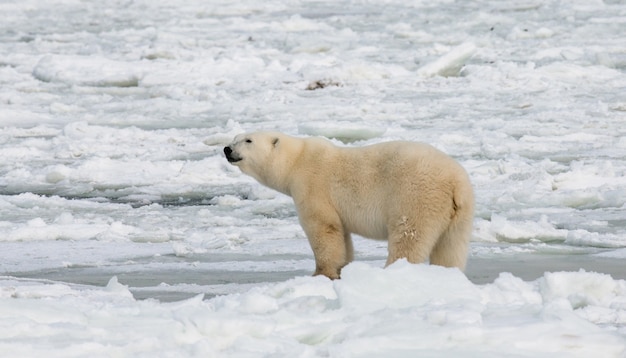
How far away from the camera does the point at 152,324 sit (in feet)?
9.71

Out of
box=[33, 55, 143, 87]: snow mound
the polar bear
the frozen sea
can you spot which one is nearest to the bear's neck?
the polar bear

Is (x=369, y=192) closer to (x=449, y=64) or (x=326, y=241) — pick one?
(x=326, y=241)

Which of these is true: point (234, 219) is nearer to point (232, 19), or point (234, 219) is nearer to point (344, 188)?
point (344, 188)

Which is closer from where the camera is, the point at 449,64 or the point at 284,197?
the point at 284,197

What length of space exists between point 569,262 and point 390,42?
11.1 meters

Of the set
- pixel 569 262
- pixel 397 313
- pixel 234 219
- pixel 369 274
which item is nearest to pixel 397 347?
pixel 397 313

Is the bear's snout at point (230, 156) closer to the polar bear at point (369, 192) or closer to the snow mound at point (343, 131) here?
the polar bear at point (369, 192)

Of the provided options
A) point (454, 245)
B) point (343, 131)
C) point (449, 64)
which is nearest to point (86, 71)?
point (449, 64)

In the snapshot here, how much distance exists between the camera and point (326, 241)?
4.58 meters

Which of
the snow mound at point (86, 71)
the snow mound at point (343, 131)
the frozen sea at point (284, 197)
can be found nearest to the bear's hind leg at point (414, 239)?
the frozen sea at point (284, 197)

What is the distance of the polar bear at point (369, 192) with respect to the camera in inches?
164

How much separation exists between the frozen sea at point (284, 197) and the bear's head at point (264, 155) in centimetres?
42

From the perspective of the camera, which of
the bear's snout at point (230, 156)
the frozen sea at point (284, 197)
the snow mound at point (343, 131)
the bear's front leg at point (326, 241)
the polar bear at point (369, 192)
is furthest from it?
the snow mound at point (343, 131)

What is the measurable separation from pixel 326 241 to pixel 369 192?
0.99 ft
